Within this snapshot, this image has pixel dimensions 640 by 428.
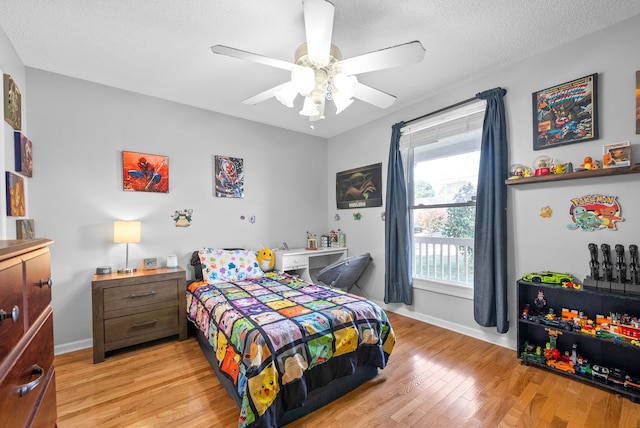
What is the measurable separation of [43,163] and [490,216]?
4219 millimetres

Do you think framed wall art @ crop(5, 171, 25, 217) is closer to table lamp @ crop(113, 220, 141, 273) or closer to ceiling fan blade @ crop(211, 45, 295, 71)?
table lamp @ crop(113, 220, 141, 273)

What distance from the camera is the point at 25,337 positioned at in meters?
0.82

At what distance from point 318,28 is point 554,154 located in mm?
2235

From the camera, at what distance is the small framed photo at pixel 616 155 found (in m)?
1.95

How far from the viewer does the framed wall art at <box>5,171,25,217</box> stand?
193 centimetres

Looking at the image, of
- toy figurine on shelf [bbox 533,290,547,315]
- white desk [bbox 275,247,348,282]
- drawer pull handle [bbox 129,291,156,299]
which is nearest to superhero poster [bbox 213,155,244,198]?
white desk [bbox 275,247,348,282]

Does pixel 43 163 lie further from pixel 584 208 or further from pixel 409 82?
pixel 584 208

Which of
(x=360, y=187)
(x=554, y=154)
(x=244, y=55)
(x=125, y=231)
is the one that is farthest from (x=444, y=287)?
(x=125, y=231)

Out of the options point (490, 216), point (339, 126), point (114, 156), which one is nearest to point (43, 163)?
point (114, 156)

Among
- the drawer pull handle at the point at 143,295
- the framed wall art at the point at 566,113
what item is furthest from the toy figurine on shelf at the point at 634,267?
the drawer pull handle at the point at 143,295

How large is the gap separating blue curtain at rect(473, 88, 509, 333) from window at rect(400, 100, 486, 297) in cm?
19

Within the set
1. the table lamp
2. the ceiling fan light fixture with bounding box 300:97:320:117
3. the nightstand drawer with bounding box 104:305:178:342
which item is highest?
the ceiling fan light fixture with bounding box 300:97:320:117

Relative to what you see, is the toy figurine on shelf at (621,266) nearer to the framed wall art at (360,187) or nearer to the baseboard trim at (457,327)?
the baseboard trim at (457,327)

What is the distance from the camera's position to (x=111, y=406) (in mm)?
1826
